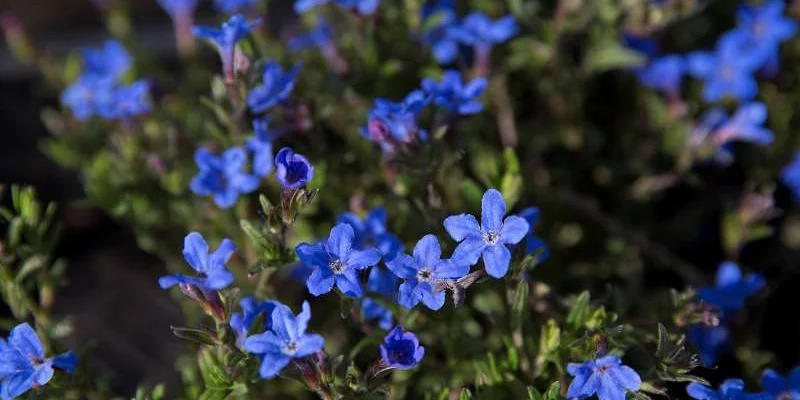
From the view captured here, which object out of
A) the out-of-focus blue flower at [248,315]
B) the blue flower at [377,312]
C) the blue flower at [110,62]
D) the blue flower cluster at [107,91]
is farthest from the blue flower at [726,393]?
the blue flower at [110,62]

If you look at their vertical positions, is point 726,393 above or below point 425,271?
below

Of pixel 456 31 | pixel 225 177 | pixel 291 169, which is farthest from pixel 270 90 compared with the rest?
pixel 456 31

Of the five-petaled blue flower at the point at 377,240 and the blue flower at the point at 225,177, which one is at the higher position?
the blue flower at the point at 225,177

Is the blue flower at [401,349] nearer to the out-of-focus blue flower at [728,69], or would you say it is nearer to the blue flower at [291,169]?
the blue flower at [291,169]

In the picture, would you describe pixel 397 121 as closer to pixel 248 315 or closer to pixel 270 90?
pixel 270 90

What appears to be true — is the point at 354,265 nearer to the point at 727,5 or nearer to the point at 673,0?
the point at 673,0

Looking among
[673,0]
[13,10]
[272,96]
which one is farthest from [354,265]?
[13,10]
